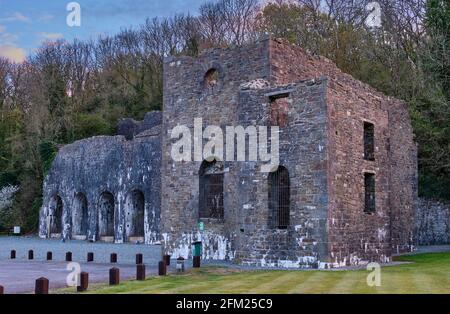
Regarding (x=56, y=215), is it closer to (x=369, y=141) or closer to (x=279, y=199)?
(x=279, y=199)

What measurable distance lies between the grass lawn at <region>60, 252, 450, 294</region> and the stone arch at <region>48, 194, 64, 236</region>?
1089 inches

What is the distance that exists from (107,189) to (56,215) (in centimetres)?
728

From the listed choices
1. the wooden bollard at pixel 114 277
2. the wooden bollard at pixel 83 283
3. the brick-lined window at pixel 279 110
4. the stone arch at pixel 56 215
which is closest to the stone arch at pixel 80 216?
the stone arch at pixel 56 215

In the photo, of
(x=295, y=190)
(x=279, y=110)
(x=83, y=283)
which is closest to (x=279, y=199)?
(x=295, y=190)

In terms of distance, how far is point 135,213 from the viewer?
3453 centimetres

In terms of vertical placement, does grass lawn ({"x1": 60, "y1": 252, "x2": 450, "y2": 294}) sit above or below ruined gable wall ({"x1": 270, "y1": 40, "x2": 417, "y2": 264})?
below

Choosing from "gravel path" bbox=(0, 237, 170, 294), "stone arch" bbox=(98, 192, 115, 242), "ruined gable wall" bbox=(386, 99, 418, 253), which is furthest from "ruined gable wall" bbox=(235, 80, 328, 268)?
"stone arch" bbox=(98, 192, 115, 242)

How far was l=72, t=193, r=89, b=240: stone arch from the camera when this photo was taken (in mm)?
38438

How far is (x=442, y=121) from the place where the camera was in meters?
28.4

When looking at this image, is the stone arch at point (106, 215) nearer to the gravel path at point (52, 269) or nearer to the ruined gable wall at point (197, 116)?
the gravel path at point (52, 269)

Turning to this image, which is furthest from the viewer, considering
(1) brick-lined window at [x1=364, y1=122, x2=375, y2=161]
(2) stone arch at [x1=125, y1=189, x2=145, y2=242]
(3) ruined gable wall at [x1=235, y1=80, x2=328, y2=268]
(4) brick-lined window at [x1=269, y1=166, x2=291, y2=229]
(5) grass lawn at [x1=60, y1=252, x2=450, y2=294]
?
(2) stone arch at [x1=125, y1=189, x2=145, y2=242]

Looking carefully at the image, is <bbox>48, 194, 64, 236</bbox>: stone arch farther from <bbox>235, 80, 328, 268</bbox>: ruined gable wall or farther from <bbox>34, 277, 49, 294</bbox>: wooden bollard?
<bbox>34, 277, 49, 294</bbox>: wooden bollard
